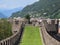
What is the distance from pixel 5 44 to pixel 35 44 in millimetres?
11296

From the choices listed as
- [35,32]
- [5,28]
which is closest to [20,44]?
[35,32]

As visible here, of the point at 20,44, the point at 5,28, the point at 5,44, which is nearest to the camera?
the point at 5,44

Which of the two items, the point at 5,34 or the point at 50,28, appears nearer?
the point at 50,28

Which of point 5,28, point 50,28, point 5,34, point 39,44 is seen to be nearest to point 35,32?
point 50,28

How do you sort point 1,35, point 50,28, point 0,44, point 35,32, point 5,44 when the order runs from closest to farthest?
point 0,44, point 5,44, point 35,32, point 50,28, point 1,35

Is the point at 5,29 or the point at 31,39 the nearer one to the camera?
the point at 31,39

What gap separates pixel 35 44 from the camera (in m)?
33.2

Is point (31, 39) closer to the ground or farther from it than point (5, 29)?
closer to the ground

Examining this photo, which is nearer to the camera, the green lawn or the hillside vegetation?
the green lawn

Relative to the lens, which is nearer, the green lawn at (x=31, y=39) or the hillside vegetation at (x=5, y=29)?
the green lawn at (x=31, y=39)

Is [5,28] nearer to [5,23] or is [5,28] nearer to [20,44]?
[5,23]

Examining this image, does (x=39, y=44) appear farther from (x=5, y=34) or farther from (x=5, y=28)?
(x=5, y=28)

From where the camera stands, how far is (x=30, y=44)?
109 feet

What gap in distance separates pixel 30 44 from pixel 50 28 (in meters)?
23.8
